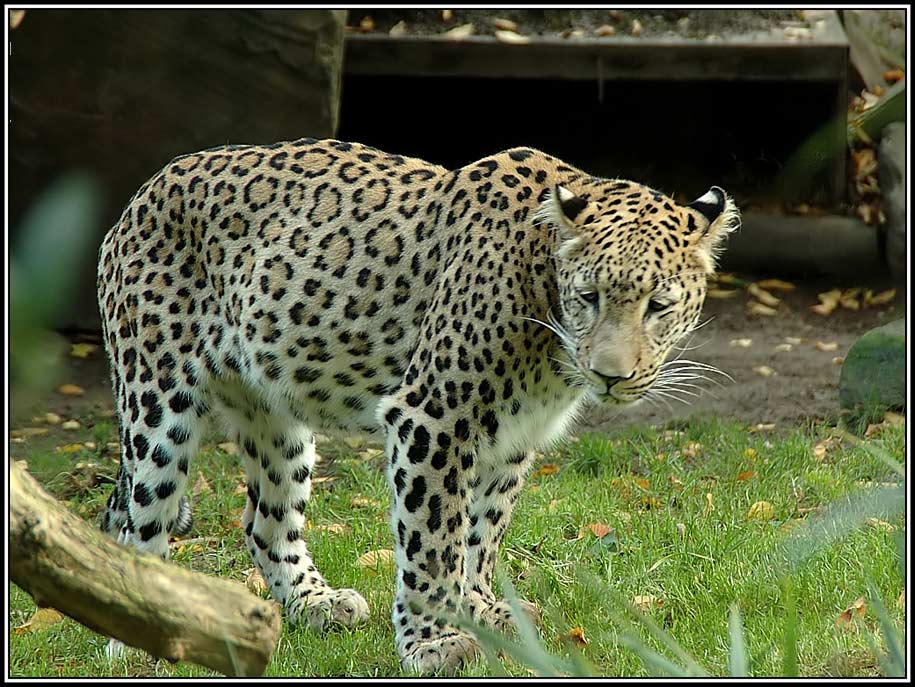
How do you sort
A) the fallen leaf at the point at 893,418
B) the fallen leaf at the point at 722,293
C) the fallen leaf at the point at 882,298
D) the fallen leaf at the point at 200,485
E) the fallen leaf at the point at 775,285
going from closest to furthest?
the fallen leaf at the point at 200,485, the fallen leaf at the point at 893,418, the fallen leaf at the point at 882,298, the fallen leaf at the point at 722,293, the fallen leaf at the point at 775,285

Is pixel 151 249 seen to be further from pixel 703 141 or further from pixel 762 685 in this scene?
pixel 703 141

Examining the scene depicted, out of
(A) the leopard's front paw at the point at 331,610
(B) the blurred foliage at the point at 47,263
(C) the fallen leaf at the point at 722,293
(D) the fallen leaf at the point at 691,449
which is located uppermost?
(B) the blurred foliage at the point at 47,263

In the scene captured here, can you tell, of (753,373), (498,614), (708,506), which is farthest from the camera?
(753,373)

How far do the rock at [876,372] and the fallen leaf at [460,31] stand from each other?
563 centimetres

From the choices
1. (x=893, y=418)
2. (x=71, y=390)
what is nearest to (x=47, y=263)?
(x=893, y=418)

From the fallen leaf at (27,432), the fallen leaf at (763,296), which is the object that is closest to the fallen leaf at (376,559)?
the fallen leaf at (27,432)

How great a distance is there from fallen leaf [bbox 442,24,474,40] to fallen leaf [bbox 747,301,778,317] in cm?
404

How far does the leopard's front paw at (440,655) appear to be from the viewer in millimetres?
5023

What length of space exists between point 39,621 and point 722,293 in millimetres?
7446

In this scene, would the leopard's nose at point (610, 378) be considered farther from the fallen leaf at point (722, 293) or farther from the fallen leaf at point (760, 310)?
the fallen leaf at point (722, 293)

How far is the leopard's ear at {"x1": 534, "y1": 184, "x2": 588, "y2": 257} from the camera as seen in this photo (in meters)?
4.86

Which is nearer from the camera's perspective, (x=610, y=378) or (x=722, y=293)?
(x=610, y=378)

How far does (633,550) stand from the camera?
20.6 feet

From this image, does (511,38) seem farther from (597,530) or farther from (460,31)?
(597,530)
